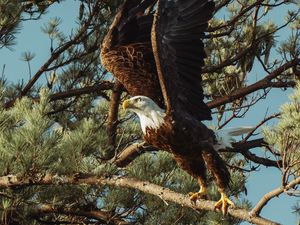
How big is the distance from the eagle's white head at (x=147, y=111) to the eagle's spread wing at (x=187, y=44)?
0.65 ft

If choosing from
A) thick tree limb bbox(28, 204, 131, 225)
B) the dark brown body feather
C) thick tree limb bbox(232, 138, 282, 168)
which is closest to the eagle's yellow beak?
the dark brown body feather

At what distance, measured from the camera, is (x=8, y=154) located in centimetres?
400

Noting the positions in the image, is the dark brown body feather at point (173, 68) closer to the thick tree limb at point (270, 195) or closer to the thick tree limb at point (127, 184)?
the thick tree limb at point (127, 184)

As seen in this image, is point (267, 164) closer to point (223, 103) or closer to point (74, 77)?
point (223, 103)

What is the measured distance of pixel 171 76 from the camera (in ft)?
14.4

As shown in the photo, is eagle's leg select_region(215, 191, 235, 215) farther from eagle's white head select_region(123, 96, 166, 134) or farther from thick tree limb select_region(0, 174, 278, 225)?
eagle's white head select_region(123, 96, 166, 134)

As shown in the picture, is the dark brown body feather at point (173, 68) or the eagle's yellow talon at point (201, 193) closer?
the eagle's yellow talon at point (201, 193)

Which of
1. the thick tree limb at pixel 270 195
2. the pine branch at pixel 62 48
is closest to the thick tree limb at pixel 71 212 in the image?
the thick tree limb at pixel 270 195

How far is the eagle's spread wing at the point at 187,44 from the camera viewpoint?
15.2 ft

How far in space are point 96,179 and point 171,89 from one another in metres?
0.68

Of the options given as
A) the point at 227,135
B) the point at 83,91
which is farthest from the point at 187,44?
the point at 83,91

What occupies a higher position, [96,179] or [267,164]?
[267,164]

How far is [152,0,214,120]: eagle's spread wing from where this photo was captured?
464cm

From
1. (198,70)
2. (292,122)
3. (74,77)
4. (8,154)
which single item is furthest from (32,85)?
(292,122)
